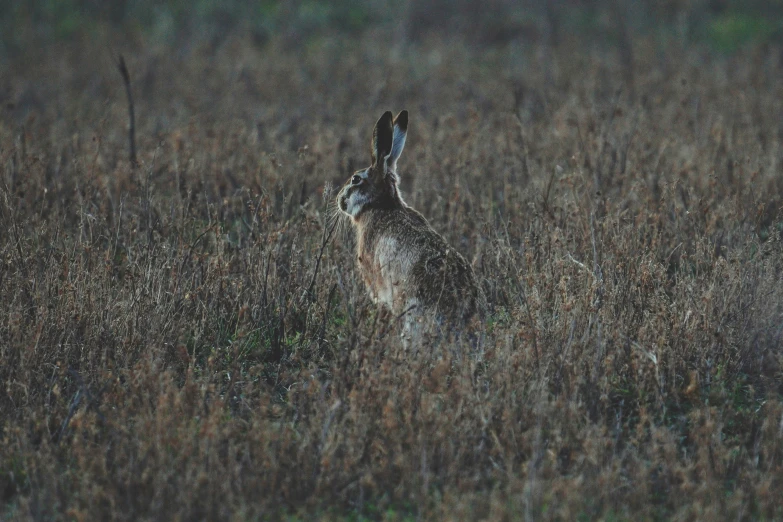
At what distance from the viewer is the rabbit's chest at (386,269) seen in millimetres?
5062

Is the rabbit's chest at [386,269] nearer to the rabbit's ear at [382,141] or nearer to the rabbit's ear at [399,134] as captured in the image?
the rabbit's ear at [382,141]

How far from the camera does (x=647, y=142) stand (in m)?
7.98

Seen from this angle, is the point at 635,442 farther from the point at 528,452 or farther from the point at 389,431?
the point at 389,431

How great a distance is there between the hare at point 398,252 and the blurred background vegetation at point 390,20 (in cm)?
1001

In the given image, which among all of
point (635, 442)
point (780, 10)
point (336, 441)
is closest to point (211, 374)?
point (336, 441)

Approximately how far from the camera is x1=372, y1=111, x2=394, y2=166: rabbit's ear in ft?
18.3

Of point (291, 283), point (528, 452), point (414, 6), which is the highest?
point (414, 6)

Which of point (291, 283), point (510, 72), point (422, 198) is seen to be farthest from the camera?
point (510, 72)

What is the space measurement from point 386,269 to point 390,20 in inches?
510

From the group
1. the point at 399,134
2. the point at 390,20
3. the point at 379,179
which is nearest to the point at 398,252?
the point at 379,179

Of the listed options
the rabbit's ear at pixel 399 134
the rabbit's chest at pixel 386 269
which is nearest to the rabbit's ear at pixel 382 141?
the rabbit's ear at pixel 399 134

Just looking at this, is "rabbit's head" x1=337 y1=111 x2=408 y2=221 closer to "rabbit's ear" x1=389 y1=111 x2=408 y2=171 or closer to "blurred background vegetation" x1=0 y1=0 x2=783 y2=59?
"rabbit's ear" x1=389 y1=111 x2=408 y2=171

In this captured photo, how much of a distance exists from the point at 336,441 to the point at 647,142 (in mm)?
4916

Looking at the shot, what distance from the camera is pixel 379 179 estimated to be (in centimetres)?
571
